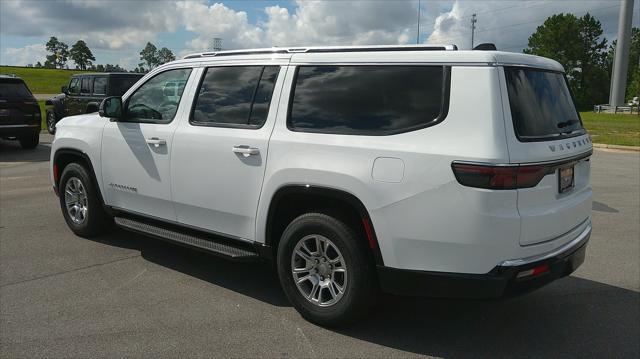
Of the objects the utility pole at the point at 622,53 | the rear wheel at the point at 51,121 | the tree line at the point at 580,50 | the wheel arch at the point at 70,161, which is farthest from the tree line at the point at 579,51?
the wheel arch at the point at 70,161

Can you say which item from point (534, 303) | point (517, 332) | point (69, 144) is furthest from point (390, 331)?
point (69, 144)

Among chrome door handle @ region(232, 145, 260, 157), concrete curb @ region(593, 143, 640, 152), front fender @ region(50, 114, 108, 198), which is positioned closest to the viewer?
chrome door handle @ region(232, 145, 260, 157)

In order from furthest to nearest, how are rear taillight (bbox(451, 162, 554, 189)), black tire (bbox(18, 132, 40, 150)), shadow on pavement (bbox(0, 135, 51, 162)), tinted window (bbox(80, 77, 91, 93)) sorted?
tinted window (bbox(80, 77, 91, 93)) → black tire (bbox(18, 132, 40, 150)) → shadow on pavement (bbox(0, 135, 51, 162)) → rear taillight (bbox(451, 162, 554, 189))

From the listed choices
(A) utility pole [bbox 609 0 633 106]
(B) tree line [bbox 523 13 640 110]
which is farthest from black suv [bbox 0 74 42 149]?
(B) tree line [bbox 523 13 640 110]

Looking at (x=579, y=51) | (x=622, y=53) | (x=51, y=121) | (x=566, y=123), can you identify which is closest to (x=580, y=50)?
(x=579, y=51)

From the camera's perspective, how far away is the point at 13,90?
13281mm

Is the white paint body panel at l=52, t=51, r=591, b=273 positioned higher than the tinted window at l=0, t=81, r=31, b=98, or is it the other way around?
the tinted window at l=0, t=81, r=31, b=98

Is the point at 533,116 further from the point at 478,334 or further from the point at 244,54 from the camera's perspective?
the point at 244,54

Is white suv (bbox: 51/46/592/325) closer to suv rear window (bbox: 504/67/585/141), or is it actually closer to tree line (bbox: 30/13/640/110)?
suv rear window (bbox: 504/67/585/141)

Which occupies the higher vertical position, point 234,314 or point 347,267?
point 347,267

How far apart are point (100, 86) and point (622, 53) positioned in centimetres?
6259

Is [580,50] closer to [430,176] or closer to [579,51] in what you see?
[579,51]

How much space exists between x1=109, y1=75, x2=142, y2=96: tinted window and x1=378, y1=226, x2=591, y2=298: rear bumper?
13749mm

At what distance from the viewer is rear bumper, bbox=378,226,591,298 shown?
3107 millimetres
